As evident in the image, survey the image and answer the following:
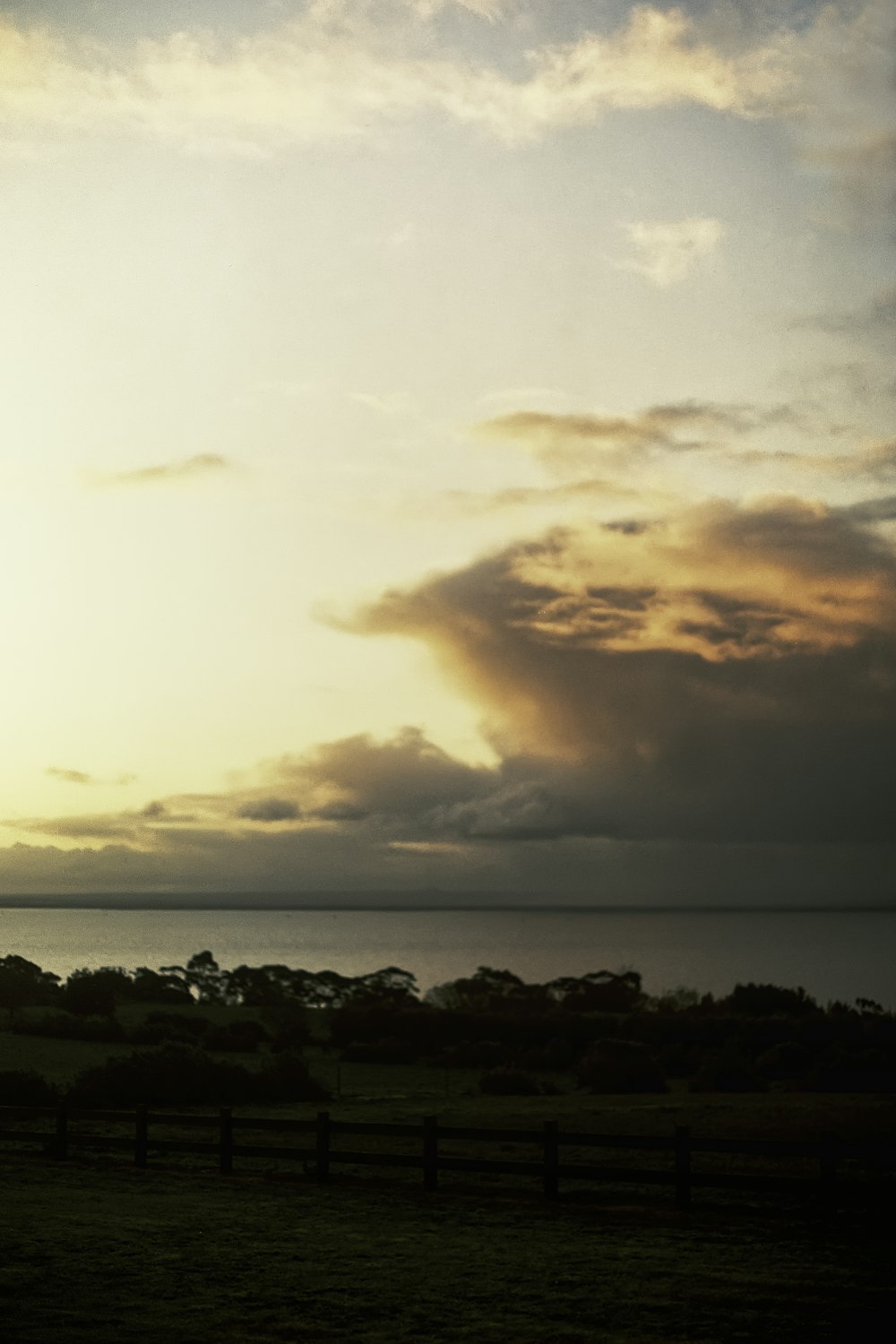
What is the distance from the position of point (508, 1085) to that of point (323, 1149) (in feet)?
70.8

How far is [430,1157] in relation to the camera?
68.5 feet

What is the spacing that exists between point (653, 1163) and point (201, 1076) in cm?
1607

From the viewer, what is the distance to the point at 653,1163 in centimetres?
2597

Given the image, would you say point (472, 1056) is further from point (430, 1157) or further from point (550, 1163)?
point (550, 1163)

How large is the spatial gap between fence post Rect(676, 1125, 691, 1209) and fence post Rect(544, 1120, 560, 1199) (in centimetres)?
182

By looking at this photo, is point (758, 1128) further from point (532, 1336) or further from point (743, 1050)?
point (743, 1050)

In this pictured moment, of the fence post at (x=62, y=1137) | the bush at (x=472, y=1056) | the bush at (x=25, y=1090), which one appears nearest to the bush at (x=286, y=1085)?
the bush at (x=25, y=1090)

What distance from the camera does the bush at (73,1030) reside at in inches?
2037

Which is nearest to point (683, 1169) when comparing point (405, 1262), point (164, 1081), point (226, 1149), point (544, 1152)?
point (544, 1152)

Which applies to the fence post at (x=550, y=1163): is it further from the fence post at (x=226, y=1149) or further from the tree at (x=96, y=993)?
the tree at (x=96, y=993)

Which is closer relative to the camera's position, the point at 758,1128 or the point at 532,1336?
the point at 532,1336

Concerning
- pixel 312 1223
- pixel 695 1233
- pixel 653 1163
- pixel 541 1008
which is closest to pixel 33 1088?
pixel 653 1163

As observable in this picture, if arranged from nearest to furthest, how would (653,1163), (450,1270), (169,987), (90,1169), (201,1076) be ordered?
1. (450,1270)
2. (90,1169)
3. (653,1163)
4. (201,1076)
5. (169,987)

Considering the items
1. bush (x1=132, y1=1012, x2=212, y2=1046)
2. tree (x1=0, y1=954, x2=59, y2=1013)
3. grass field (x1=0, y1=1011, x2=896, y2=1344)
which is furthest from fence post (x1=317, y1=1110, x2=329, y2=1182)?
tree (x1=0, y1=954, x2=59, y2=1013)
